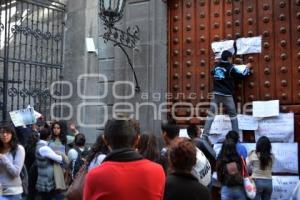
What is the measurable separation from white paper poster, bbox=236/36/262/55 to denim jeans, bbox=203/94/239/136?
0.99 m

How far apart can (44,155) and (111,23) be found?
2.82 m

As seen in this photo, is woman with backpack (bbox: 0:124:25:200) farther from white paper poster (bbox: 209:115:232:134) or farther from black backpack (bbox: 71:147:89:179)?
white paper poster (bbox: 209:115:232:134)

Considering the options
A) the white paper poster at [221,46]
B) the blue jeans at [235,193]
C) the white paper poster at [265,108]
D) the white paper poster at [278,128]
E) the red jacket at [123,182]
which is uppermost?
the white paper poster at [221,46]

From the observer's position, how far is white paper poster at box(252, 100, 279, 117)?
8266mm

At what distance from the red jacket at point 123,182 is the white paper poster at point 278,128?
17.8ft

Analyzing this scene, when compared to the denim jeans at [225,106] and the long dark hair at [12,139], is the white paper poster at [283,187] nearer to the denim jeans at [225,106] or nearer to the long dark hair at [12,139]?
the denim jeans at [225,106]

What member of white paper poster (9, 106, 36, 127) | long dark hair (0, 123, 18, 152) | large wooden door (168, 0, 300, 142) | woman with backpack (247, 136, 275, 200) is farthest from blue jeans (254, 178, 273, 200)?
white paper poster (9, 106, 36, 127)

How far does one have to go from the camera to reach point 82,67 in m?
12.1

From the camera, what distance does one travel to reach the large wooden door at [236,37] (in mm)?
8352

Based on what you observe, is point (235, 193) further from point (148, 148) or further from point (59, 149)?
Result: point (59, 149)

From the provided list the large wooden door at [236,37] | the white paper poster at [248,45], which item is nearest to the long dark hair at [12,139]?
the large wooden door at [236,37]

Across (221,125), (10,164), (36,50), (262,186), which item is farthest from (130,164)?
(36,50)

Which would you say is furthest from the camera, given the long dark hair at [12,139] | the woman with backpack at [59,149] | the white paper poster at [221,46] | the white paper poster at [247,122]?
the white paper poster at [221,46]

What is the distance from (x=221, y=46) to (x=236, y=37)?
0.33 m
